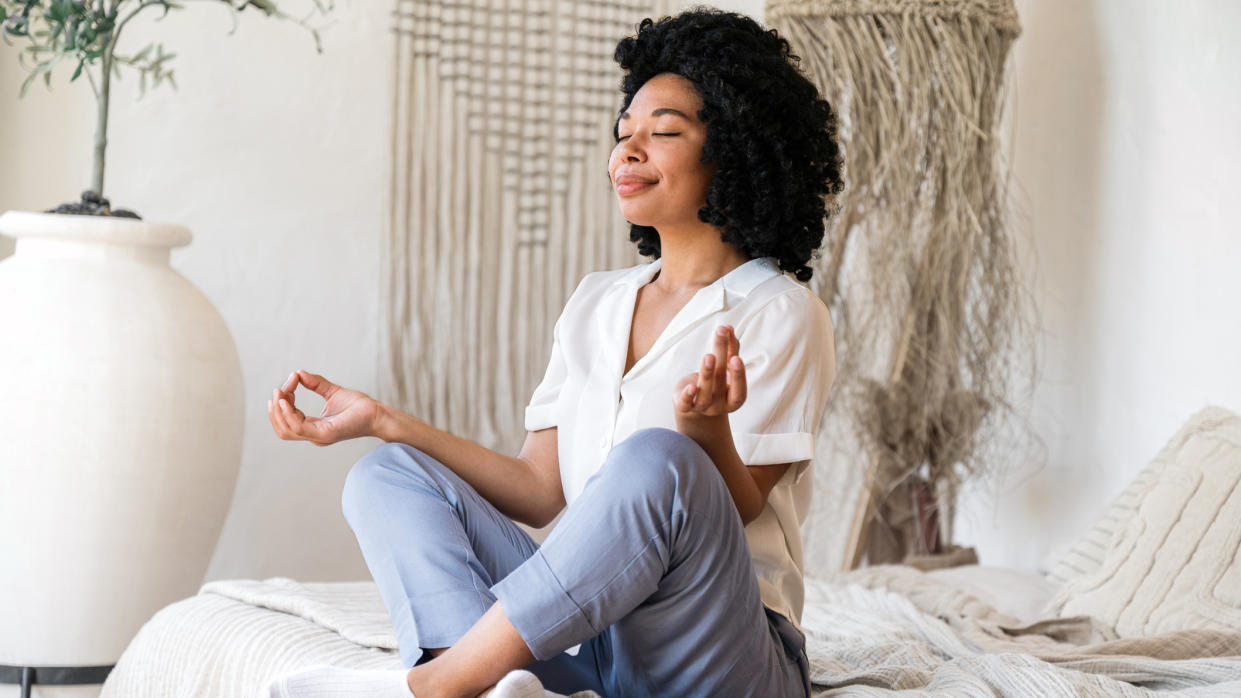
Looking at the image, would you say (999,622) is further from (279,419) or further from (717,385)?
(279,419)

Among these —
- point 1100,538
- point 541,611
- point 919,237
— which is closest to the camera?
point 541,611

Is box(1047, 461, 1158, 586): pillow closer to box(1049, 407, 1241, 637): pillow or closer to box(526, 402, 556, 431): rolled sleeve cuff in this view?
box(1049, 407, 1241, 637): pillow

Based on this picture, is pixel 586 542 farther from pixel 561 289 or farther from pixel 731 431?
pixel 561 289

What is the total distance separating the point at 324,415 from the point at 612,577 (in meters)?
0.47

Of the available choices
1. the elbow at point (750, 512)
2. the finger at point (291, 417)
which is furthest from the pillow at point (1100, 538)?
the finger at point (291, 417)

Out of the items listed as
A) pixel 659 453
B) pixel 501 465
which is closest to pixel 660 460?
pixel 659 453

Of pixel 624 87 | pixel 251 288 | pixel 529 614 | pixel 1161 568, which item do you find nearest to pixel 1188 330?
pixel 1161 568

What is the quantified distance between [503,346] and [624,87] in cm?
139

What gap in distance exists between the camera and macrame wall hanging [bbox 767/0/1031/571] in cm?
220

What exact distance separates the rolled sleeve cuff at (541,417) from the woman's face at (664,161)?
24 cm

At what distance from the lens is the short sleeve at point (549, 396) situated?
4.64 feet

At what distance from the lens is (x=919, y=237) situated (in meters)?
2.23

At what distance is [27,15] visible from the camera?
198 centimetres

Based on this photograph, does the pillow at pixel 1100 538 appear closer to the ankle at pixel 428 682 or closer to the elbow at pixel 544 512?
the elbow at pixel 544 512
